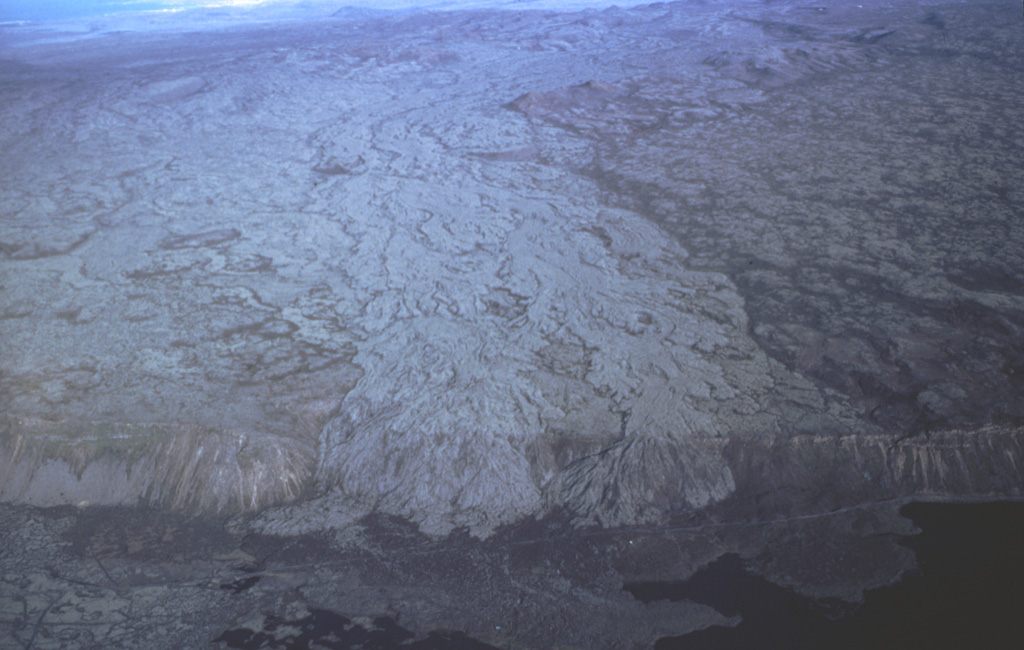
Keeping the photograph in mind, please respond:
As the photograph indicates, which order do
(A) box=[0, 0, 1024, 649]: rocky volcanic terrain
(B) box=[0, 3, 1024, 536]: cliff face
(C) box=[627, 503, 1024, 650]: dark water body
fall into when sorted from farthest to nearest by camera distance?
(B) box=[0, 3, 1024, 536]: cliff face → (A) box=[0, 0, 1024, 649]: rocky volcanic terrain → (C) box=[627, 503, 1024, 650]: dark water body

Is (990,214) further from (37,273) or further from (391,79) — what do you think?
(391,79)

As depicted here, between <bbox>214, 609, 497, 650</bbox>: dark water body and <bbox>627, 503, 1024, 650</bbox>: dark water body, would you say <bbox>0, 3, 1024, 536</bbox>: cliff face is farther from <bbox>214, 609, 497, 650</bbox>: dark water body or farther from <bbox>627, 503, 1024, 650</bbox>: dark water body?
<bbox>214, 609, 497, 650</bbox>: dark water body

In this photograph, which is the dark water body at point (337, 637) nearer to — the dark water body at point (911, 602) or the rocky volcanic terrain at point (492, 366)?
the rocky volcanic terrain at point (492, 366)

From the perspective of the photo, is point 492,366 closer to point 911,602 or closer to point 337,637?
point 337,637

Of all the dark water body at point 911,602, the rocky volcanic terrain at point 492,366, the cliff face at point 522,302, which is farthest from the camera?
the cliff face at point 522,302

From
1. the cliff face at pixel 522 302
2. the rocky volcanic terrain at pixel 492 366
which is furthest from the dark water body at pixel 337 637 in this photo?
the cliff face at pixel 522 302

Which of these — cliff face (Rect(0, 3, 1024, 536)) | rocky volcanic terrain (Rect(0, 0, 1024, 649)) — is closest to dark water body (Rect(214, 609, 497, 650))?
rocky volcanic terrain (Rect(0, 0, 1024, 649))
